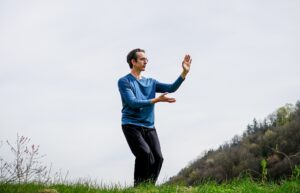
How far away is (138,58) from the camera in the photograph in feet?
26.4

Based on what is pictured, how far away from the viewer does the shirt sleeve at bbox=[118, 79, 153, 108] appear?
735cm

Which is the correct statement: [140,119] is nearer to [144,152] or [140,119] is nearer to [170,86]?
[144,152]

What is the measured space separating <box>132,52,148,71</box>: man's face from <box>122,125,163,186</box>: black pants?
1.03m

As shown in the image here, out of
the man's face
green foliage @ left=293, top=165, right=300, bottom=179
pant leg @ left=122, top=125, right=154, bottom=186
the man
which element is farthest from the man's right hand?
green foliage @ left=293, top=165, right=300, bottom=179

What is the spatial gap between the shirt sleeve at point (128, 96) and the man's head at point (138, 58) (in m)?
0.41

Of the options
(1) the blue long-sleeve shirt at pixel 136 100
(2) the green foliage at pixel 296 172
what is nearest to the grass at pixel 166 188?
(2) the green foliage at pixel 296 172

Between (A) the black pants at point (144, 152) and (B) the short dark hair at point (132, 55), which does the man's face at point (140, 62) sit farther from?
(A) the black pants at point (144, 152)

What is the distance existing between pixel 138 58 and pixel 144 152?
1.58m

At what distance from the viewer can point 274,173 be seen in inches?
2000

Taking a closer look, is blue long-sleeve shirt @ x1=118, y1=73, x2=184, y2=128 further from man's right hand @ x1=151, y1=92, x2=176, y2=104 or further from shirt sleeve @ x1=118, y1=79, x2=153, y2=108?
man's right hand @ x1=151, y1=92, x2=176, y2=104

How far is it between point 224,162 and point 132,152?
248 ft

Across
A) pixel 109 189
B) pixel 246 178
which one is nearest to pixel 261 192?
pixel 246 178

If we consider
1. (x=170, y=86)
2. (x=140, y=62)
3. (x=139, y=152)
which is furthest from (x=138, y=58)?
(x=139, y=152)

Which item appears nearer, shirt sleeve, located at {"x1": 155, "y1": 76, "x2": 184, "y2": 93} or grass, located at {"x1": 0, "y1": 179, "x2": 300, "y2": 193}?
grass, located at {"x1": 0, "y1": 179, "x2": 300, "y2": 193}
